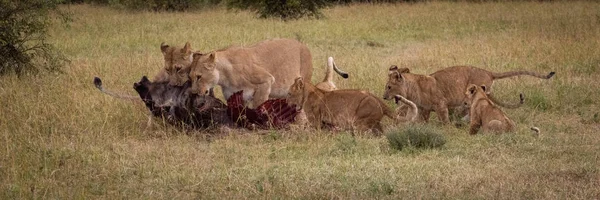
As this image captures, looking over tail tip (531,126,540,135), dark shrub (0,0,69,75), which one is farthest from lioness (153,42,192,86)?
dark shrub (0,0,69,75)

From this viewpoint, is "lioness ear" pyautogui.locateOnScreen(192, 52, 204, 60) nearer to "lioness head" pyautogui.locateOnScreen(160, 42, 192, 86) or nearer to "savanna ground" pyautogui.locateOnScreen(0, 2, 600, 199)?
"lioness head" pyautogui.locateOnScreen(160, 42, 192, 86)

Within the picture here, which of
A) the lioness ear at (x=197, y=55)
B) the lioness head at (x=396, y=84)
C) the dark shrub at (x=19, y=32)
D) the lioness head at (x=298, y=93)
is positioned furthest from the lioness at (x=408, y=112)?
the dark shrub at (x=19, y=32)

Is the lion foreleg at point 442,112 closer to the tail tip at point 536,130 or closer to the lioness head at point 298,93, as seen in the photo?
the tail tip at point 536,130

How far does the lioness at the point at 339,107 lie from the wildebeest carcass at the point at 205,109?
6.8 inches

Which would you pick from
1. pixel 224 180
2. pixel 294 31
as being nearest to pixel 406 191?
pixel 224 180

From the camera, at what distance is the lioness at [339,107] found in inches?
345

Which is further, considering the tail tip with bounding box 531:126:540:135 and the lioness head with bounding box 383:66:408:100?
the lioness head with bounding box 383:66:408:100

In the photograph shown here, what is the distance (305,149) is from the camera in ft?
26.6

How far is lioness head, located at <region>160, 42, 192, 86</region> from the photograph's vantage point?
351 inches

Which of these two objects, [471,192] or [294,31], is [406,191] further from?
[294,31]

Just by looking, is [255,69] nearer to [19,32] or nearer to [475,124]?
[475,124]

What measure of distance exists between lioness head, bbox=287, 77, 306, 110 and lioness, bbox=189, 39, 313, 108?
0.38 metres

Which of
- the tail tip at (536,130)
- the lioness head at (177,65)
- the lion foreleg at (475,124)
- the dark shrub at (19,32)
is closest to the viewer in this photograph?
the tail tip at (536,130)

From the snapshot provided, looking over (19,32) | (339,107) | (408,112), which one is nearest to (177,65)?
(339,107)
